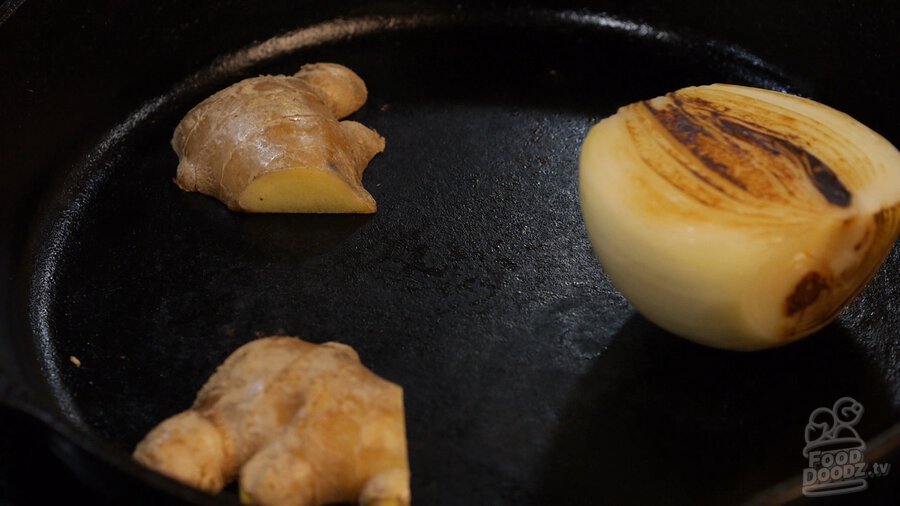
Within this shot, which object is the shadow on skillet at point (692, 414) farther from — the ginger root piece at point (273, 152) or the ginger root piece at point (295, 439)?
the ginger root piece at point (273, 152)

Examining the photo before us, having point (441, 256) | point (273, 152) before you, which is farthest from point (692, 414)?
point (273, 152)

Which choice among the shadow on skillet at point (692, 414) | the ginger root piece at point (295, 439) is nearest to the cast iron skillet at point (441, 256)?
the shadow on skillet at point (692, 414)

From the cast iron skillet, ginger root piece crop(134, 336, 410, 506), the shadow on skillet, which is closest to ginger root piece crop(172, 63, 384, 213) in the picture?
the cast iron skillet

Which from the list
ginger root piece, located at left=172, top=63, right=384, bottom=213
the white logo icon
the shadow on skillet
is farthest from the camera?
ginger root piece, located at left=172, top=63, right=384, bottom=213

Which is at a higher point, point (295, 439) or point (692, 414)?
point (295, 439)

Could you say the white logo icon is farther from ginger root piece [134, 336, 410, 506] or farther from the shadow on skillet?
ginger root piece [134, 336, 410, 506]

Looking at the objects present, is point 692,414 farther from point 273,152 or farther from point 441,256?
point 273,152

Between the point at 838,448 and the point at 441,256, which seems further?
the point at 441,256

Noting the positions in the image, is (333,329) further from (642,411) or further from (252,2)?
(252,2)
